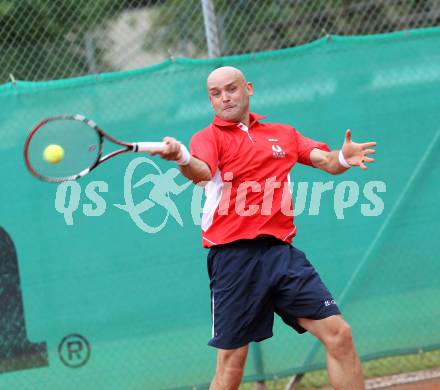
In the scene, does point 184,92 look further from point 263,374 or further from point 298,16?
point 298,16

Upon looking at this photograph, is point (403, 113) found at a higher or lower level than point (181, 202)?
higher

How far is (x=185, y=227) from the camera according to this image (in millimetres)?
5422

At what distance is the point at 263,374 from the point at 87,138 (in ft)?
6.11

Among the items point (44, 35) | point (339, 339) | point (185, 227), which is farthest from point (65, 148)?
point (339, 339)

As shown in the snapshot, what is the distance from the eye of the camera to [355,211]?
5.52 metres

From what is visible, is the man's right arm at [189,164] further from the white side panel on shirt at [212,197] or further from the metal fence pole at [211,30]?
the metal fence pole at [211,30]

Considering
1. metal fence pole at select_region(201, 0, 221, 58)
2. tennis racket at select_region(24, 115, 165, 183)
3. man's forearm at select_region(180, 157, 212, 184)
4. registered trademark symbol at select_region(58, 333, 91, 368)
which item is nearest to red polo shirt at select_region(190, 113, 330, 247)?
man's forearm at select_region(180, 157, 212, 184)

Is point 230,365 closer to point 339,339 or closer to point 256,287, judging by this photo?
point 256,287

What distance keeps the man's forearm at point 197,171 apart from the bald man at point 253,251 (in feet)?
0.44

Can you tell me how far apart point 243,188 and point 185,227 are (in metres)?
1.28

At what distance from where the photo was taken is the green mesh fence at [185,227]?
5352mm

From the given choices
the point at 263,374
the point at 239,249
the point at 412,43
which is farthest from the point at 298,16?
the point at 239,249

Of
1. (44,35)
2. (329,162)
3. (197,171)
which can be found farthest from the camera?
(44,35)

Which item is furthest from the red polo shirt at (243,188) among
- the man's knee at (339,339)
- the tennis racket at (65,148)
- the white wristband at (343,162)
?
the tennis racket at (65,148)
